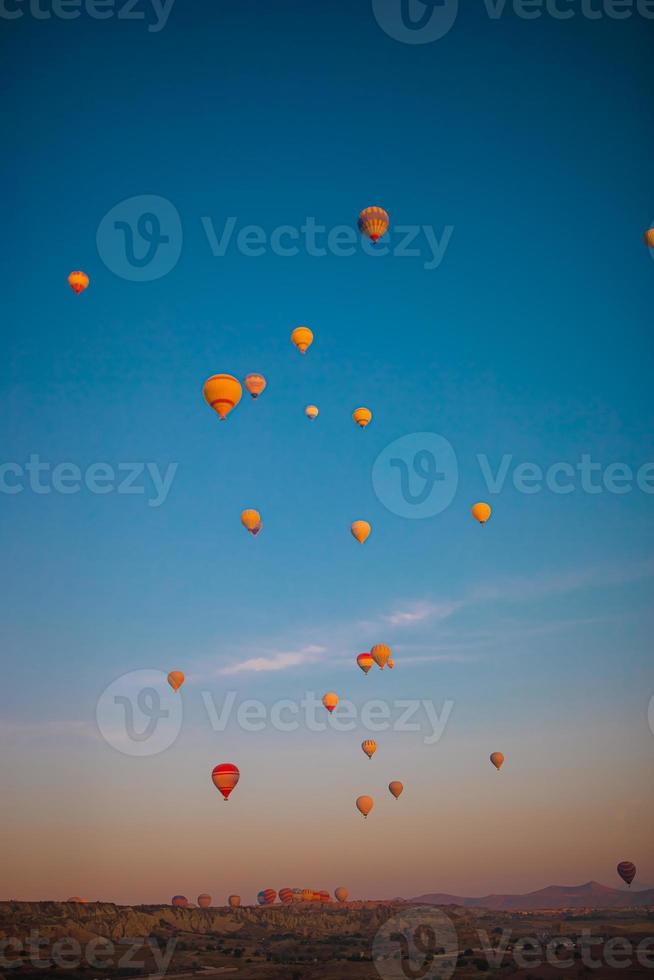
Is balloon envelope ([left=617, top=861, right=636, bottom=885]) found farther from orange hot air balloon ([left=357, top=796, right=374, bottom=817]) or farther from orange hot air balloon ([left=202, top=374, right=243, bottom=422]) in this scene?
orange hot air balloon ([left=202, top=374, right=243, bottom=422])

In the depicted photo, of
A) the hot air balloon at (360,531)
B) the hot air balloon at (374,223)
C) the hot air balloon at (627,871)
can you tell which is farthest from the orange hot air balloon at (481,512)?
→ the hot air balloon at (627,871)

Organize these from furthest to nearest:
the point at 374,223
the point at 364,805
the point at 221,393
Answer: the point at 364,805
the point at 374,223
the point at 221,393

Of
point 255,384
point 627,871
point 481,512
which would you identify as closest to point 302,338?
point 255,384

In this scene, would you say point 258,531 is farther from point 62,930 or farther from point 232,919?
point 232,919

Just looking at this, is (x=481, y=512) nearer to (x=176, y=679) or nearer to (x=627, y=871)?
(x=176, y=679)

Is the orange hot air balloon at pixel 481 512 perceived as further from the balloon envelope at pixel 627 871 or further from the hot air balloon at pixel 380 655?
the balloon envelope at pixel 627 871

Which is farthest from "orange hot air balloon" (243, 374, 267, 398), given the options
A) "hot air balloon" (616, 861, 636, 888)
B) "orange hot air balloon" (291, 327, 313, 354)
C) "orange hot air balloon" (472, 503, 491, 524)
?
"hot air balloon" (616, 861, 636, 888)

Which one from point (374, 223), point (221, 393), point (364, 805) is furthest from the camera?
point (364, 805)
